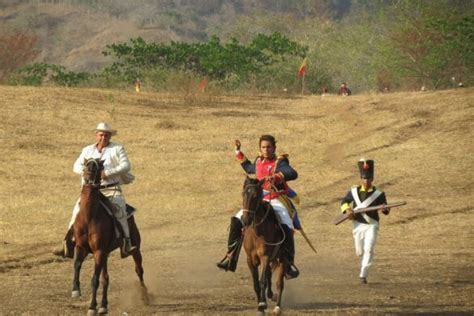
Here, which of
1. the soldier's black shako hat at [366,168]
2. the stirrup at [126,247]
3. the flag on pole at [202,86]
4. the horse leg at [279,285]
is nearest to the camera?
the horse leg at [279,285]

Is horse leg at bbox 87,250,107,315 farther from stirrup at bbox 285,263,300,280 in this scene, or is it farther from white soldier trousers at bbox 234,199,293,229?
stirrup at bbox 285,263,300,280

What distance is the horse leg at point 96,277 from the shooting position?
588 inches

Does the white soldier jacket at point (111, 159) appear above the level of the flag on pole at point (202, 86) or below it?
below

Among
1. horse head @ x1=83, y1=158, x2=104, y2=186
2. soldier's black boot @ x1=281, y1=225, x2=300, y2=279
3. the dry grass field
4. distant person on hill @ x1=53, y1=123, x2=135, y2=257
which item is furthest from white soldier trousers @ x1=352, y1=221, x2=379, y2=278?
horse head @ x1=83, y1=158, x2=104, y2=186

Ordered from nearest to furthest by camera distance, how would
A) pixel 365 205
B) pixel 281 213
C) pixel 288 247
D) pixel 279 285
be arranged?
1. pixel 279 285
2. pixel 288 247
3. pixel 281 213
4. pixel 365 205

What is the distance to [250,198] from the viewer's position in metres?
14.6

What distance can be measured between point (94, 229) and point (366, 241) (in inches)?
214

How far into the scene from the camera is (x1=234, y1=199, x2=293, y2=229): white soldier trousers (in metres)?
15.7

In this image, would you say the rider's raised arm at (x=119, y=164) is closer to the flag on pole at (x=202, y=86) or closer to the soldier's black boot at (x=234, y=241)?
the soldier's black boot at (x=234, y=241)

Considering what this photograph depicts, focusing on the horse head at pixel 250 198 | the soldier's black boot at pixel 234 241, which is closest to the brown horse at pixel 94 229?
the soldier's black boot at pixel 234 241

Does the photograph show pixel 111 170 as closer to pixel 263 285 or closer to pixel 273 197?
pixel 273 197

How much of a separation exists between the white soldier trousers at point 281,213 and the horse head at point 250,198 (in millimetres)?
908

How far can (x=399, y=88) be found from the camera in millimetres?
74250

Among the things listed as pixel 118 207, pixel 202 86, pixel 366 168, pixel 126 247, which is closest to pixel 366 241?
pixel 366 168
